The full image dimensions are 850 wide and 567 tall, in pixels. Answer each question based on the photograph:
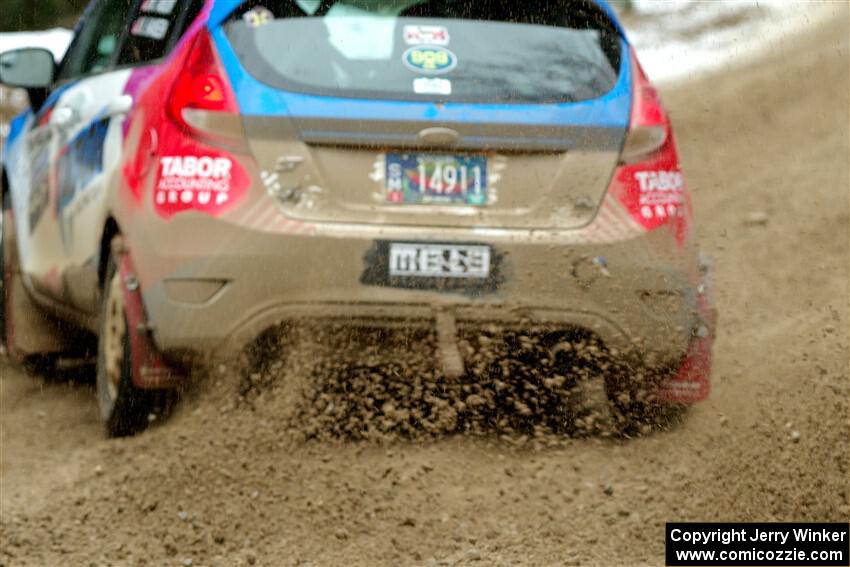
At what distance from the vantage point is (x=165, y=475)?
16.9ft

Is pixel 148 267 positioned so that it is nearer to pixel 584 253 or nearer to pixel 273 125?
pixel 273 125

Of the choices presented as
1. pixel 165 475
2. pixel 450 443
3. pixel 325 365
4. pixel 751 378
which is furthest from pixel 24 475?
pixel 751 378

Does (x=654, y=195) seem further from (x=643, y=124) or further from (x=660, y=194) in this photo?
(x=643, y=124)

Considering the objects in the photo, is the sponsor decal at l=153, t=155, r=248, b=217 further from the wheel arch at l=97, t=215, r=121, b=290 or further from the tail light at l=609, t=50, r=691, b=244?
the tail light at l=609, t=50, r=691, b=244

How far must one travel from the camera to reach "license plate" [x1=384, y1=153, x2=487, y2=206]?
17.3 feet

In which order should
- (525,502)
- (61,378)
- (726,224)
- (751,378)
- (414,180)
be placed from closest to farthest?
(525,502), (414,180), (751,378), (61,378), (726,224)

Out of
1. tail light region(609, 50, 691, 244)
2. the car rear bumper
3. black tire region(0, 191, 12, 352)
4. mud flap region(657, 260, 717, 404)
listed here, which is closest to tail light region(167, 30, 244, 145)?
the car rear bumper

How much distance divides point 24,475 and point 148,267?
799mm

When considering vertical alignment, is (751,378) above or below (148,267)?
below

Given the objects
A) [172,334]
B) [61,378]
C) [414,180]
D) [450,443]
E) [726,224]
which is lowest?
→ [726,224]

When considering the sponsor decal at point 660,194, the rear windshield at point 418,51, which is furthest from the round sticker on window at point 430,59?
the sponsor decal at point 660,194

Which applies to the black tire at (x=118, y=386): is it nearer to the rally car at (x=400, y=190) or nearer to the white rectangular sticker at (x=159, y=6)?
the rally car at (x=400, y=190)

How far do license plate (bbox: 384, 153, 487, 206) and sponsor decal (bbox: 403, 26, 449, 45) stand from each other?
43cm

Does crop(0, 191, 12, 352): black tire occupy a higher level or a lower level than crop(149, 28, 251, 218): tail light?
lower
